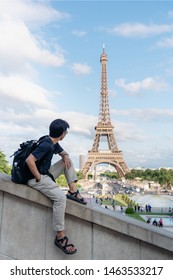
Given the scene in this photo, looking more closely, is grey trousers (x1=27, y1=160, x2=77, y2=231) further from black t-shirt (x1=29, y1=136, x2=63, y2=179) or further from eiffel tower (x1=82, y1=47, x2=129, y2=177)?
eiffel tower (x1=82, y1=47, x2=129, y2=177)

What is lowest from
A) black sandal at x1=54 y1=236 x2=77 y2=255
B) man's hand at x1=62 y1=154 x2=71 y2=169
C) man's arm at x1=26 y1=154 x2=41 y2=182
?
black sandal at x1=54 y1=236 x2=77 y2=255

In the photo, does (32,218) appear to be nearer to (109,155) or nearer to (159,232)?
(159,232)

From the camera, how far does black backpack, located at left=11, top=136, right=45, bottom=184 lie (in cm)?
355

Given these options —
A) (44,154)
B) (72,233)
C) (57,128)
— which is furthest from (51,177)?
(72,233)

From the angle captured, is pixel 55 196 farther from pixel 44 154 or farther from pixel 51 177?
Answer: pixel 44 154

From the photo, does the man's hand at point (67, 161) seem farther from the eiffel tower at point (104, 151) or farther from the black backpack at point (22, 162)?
the eiffel tower at point (104, 151)

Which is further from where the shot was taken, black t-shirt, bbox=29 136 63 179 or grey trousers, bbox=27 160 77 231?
grey trousers, bbox=27 160 77 231

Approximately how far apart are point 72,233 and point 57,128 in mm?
1527

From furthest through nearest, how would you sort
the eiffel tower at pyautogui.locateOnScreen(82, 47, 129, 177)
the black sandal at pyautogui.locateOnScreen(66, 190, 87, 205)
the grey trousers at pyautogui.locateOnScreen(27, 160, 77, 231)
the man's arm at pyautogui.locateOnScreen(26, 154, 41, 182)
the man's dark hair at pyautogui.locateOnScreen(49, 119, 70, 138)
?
the eiffel tower at pyautogui.locateOnScreen(82, 47, 129, 177) < the black sandal at pyautogui.locateOnScreen(66, 190, 87, 205) < the man's dark hair at pyautogui.locateOnScreen(49, 119, 70, 138) < the grey trousers at pyautogui.locateOnScreen(27, 160, 77, 231) < the man's arm at pyautogui.locateOnScreen(26, 154, 41, 182)

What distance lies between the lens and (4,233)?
147 inches

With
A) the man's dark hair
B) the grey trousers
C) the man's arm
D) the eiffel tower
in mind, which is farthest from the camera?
the eiffel tower

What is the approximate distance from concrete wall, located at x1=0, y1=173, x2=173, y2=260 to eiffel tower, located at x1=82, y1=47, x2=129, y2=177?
70547mm

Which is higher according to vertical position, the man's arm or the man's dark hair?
the man's dark hair

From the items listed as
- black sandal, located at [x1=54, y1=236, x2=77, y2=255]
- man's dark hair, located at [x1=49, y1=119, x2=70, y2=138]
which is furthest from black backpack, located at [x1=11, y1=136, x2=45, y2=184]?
black sandal, located at [x1=54, y1=236, x2=77, y2=255]
